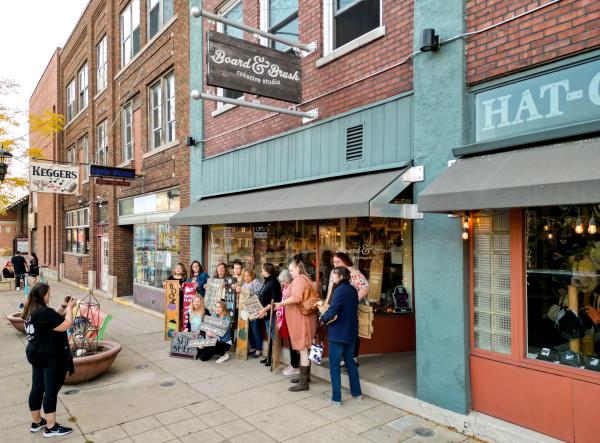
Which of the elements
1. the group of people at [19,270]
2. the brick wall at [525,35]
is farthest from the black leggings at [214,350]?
the group of people at [19,270]

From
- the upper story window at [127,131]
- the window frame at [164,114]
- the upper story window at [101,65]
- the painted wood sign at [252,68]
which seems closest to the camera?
the painted wood sign at [252,68]

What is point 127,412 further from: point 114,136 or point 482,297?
point 114,136

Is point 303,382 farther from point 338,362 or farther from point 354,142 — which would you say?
point 354,142

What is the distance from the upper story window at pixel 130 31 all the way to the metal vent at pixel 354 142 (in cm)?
1107

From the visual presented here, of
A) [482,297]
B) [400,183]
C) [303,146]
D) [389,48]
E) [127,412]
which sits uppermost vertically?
[389,48]

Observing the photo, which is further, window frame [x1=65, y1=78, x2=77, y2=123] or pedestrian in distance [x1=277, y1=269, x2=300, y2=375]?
window frame [x1=65, y1=78, x2=77, y2=123]

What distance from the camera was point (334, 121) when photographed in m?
6.88

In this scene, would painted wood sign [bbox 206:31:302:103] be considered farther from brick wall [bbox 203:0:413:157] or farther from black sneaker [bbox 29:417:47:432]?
black sneaker [bbox 29:417:47:432]

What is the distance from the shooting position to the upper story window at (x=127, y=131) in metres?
15.0

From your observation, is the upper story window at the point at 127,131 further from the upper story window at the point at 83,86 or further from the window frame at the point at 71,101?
the window frame at the point at 71,101

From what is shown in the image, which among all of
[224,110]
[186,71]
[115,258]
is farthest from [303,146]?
[115,258]

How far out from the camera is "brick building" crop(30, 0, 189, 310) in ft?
39.6

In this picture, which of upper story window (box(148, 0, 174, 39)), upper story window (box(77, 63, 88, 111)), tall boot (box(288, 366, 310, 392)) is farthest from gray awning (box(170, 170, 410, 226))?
upper story window (box(77, 63, 88, 111))

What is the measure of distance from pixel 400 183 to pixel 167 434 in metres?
3.86
